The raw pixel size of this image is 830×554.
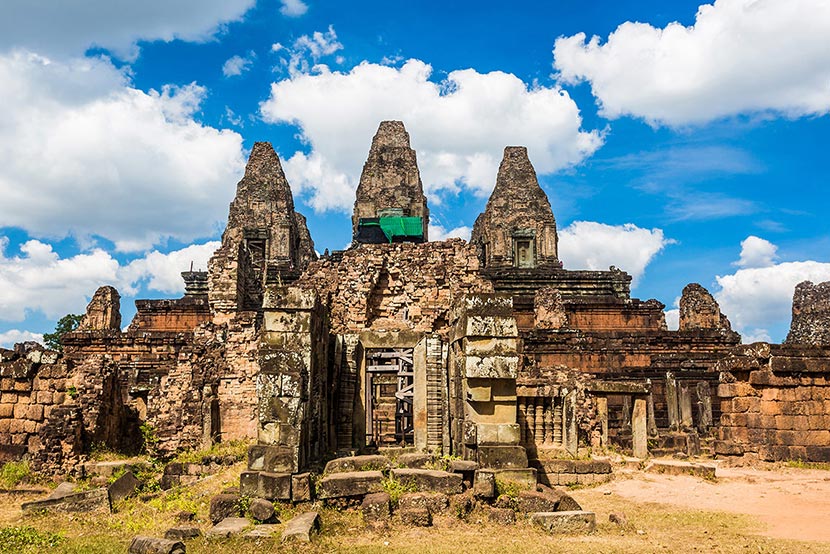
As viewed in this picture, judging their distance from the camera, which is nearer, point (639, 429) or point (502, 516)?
point (502, 516)

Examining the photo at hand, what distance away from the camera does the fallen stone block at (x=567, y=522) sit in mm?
7672

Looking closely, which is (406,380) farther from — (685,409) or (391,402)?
(685,409)

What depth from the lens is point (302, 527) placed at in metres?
7.30

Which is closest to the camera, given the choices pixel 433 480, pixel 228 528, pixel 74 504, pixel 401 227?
pixel 228 528

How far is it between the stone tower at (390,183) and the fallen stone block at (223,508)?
90.7ft

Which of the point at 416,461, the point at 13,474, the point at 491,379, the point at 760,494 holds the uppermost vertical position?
the point at 491,379

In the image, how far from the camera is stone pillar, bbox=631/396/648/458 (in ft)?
46.4

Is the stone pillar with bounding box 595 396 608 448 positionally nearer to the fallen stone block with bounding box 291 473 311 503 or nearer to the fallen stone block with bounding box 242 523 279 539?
the fallen stone block with bounding box 291 473 311 503

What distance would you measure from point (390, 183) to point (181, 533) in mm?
31285

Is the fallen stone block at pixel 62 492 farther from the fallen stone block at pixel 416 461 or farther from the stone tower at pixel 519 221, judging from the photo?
the stone tower at pixel 519 221

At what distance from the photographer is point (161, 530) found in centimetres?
809

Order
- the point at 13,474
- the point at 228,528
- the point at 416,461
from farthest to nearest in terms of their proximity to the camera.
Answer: the point at 13,474 → the point at 416,461 → the point at 228,528

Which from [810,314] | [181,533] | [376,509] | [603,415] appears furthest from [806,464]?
[810,314]

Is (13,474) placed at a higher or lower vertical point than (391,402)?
lower
